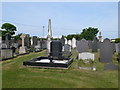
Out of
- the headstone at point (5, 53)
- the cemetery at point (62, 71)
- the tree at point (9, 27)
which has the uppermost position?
the tree at point (9, 27)

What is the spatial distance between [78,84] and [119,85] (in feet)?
6.55

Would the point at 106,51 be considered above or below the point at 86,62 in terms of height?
above

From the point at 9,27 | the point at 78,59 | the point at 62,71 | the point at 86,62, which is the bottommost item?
the point at 62,71

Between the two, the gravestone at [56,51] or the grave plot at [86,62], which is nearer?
the grave plot at [86,62]

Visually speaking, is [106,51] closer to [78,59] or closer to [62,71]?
[78,59]

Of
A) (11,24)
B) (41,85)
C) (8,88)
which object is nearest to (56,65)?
(41,85)

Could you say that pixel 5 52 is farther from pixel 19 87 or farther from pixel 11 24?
pixel 11 24

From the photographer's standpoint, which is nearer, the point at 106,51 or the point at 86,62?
the point at 86,62

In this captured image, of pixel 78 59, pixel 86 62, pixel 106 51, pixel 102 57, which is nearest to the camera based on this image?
pixel 86 62

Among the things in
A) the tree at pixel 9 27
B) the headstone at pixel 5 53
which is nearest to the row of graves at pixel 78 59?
the headstone at pixel 5 53

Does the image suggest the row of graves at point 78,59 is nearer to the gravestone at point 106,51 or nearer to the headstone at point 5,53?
the gravestone at point 106,51

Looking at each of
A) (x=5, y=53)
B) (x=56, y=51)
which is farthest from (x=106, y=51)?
(x=5, y=53)

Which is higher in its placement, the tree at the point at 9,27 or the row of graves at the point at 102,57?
the tree at the point at 9,27

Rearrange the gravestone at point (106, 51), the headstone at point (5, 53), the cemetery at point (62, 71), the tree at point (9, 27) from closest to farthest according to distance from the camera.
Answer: the cemetery at point (62, 71) < the gravestone at point (106, 51) < the headstone at point (5, 53) < the tree at point (9, 27)
